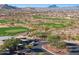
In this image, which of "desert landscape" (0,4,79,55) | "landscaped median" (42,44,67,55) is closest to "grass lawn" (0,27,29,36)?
"desert landscape" (0,4,79,55)

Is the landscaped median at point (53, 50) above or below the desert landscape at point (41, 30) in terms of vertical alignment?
below

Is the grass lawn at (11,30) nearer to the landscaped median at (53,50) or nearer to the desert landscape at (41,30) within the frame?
the desert landscape at (41,30)

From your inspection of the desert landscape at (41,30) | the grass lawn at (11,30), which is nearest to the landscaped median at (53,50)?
the desert landscape at (41,30)

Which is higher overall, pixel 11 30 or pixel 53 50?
pixel 11 30

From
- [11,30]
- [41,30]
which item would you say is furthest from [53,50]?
[11,30]

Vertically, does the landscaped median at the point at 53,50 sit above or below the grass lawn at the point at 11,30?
below

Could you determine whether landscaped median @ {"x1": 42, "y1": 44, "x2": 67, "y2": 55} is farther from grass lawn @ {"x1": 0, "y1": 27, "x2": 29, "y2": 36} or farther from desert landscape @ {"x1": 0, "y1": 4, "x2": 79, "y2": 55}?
grass lawn @ {"x1": 0, "y1": 27, "x2": 29, "y2": 36}

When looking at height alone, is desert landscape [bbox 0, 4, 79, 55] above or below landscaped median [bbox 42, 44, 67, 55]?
above

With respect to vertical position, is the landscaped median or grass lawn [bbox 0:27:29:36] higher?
grass lawn [bbox 0:27:29:36]

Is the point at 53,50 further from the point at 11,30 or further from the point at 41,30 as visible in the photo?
the point at 11,30
